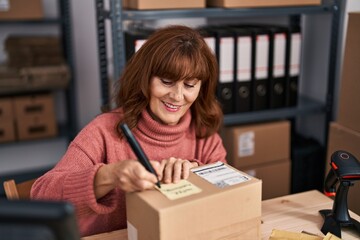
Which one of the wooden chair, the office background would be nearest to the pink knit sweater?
the wooden chair

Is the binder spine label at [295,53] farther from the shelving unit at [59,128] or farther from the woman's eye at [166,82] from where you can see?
the shelving unit at [59,128]

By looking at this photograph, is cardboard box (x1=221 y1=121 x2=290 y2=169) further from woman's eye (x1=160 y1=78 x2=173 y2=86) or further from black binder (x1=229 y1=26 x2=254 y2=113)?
woman's eye (x1=160 y1=78 x2=173 y2=86)

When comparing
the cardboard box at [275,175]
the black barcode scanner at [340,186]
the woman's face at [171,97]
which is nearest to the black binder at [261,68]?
the cardboard box at [275,175]

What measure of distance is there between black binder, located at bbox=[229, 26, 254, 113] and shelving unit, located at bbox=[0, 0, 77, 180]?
106cm

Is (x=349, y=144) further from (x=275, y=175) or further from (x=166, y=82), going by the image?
(x=275, y=175)

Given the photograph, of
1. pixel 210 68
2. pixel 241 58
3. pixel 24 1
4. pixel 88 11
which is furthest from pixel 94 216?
pixel 88 11

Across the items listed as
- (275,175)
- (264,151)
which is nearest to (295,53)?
(264,151)

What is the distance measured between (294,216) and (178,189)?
43cm

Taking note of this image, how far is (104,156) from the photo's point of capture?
1.25 meters

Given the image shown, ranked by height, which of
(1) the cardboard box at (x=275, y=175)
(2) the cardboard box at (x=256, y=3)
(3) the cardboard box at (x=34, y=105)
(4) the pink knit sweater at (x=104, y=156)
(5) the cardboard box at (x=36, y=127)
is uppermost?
(2) the cardboard box at (x=256, y=3)

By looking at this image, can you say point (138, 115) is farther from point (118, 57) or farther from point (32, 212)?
point (32, 212)

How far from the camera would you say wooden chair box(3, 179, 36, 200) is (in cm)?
122

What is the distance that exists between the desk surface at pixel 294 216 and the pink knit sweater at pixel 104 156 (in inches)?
3.3

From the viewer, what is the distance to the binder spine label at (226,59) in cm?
200
